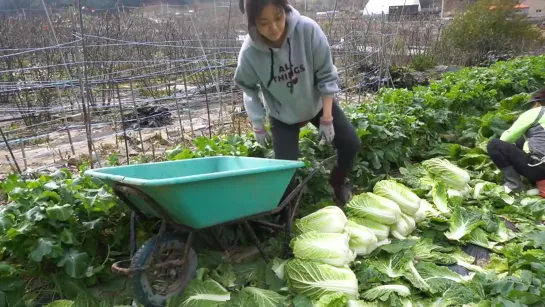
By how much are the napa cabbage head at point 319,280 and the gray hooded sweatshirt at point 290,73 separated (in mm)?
1094

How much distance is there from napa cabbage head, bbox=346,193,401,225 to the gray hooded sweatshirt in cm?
74

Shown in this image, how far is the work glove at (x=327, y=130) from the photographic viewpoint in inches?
129

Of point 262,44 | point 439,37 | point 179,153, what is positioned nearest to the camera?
point 262,44

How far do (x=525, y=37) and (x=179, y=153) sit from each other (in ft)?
62.7

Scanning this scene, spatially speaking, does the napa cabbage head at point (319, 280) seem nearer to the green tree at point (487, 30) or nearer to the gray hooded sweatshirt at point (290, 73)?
the gray hooded sweatshirt at point (290, 73)

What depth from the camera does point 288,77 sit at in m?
3.20

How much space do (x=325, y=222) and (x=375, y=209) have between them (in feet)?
1.59

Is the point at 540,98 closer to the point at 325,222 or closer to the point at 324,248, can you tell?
the point at 325,222

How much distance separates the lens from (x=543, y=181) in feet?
13.8

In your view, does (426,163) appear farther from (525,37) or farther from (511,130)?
(525,37)

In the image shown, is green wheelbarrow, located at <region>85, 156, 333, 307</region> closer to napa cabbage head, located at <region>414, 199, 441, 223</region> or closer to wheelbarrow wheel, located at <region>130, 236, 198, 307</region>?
wheelbarrow wheel, located at <region>130, 236, 198, 307</region>

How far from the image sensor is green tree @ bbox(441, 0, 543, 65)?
58.8 ft

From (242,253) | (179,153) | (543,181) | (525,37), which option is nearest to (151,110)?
(179,153)

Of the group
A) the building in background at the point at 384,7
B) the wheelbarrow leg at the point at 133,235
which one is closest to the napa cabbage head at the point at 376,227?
the wheelbarrow leg at the point at 133,235
